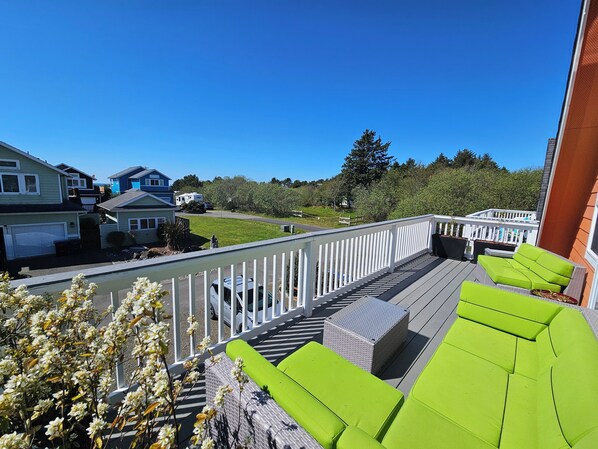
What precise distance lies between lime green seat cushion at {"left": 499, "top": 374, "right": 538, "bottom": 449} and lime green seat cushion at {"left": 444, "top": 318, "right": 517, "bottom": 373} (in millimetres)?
167

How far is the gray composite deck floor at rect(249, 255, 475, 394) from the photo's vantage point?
2287 mm

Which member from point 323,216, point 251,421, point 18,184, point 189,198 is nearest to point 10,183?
point 18,184

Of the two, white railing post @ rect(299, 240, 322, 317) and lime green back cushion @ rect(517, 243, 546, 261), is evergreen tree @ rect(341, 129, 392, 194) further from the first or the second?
white railing post @ rect(299, 240, 322, 317)

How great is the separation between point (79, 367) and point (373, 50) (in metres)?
10.7

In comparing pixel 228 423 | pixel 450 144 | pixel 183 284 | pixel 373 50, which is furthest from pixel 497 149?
pixel 228 423

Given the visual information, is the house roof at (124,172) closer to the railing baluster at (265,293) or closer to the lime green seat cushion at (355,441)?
the railing baluster at (265,293)

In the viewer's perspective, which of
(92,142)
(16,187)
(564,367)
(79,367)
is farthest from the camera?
(92,142)

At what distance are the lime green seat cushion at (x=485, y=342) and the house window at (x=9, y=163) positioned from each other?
17.4 meters

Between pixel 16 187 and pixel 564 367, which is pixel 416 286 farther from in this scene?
pixel 16 187

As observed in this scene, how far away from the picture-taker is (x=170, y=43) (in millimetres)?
7242

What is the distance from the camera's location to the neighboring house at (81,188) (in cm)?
1942

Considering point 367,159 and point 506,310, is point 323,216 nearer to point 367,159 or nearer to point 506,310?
point 367,159

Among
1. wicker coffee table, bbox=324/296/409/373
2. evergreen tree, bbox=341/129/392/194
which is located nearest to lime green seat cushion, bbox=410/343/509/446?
wicker coffee table, bbox=324/296/409/373

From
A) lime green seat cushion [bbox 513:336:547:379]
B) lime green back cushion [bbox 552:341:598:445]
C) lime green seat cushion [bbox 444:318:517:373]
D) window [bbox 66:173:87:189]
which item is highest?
window [bbox 66:173:87:189]
